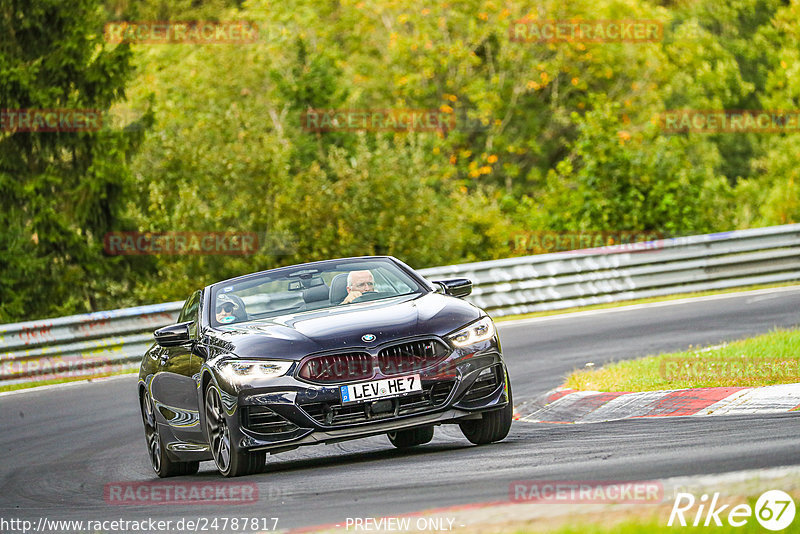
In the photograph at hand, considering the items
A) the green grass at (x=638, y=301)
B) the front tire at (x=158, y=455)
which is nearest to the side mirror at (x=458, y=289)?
the front tire at (x=158, y=455)

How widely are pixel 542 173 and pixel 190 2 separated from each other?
18.8m

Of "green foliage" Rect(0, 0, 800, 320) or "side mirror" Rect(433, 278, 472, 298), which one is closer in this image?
"side mirror" Rect(433, 278, 472, 298)

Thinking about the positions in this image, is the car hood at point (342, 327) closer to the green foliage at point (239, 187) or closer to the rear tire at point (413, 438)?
the rear tire at point (413, 438)

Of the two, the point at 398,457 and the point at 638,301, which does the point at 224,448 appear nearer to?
the point at 398,457

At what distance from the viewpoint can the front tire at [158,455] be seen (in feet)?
32.9

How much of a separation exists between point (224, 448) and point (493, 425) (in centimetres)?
182

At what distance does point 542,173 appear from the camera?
45500 mm

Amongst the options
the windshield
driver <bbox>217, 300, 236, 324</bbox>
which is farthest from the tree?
driver <bbox>217, 300, 236, 324</bbox>

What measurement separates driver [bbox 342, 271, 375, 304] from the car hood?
266 millimetres

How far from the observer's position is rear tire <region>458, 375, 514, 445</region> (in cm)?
900

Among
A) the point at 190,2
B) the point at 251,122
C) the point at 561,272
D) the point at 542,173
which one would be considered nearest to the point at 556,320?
the point at 561,272

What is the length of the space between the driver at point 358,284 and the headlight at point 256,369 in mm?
1239

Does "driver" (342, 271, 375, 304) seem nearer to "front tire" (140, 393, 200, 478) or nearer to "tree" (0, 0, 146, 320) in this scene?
"front tire" (140, 393, 200, 478)

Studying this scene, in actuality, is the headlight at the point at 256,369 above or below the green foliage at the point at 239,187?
above
